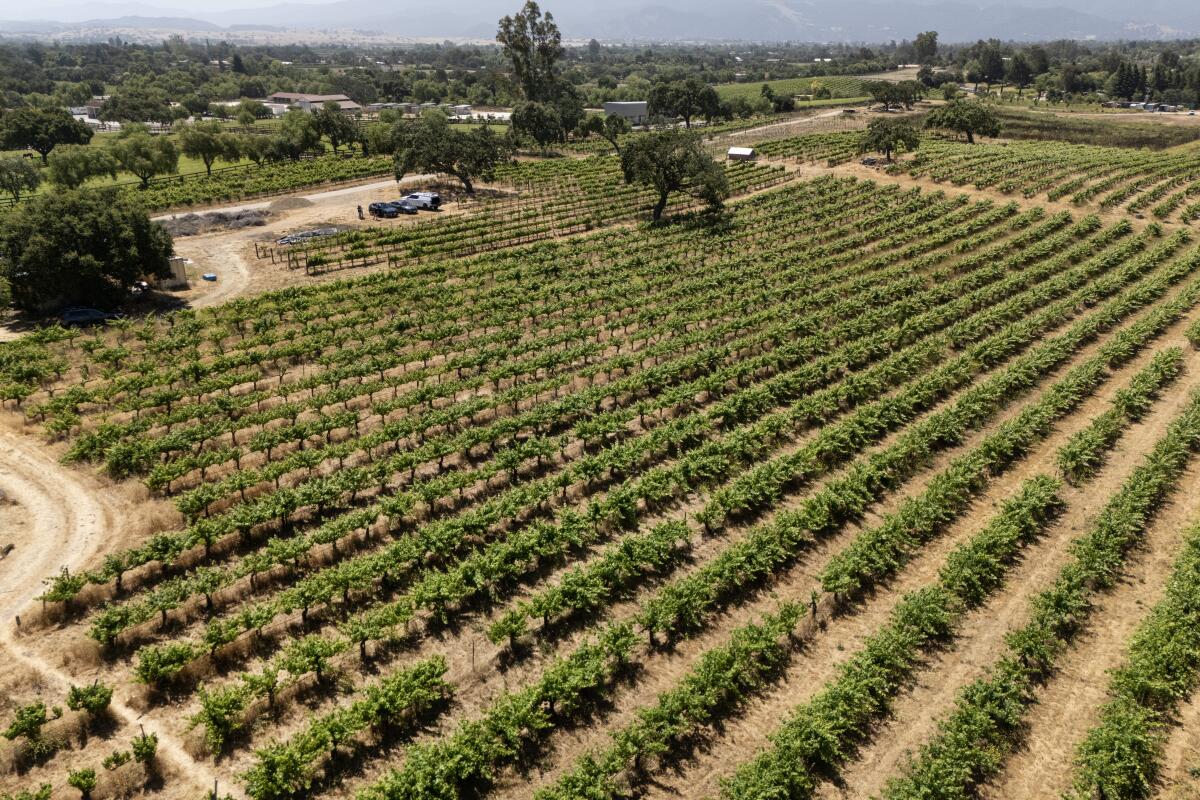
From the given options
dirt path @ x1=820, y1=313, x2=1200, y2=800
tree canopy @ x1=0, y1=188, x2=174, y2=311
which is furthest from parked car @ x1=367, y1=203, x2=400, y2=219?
dirt path @ x1=820, y1=313, x2=1200, y2=800

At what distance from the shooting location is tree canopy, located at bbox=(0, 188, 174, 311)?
43.8 metres

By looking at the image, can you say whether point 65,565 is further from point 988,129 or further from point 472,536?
point 988,129

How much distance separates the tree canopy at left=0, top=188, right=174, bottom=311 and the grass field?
20.8 feet

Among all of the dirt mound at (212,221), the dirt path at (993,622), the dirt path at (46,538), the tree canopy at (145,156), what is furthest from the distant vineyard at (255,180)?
the dirt path at (993,622)

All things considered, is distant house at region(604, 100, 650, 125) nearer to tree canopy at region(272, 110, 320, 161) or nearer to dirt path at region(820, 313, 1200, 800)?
tree canopy at region(272, 110, 320, 161)

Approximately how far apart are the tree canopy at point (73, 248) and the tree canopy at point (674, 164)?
41755 millimetres

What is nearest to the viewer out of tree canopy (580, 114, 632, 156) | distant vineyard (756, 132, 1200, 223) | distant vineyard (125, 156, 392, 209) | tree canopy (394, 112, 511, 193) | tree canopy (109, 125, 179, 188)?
distant vineyard (756, 132, 1200, 223)

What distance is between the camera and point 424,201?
76.8 m

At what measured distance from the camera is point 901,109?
154 m

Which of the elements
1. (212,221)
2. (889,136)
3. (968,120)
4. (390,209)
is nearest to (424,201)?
(390,209)

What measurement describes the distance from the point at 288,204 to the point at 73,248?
3570cm

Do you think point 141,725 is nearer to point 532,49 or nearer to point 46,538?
point 46,538

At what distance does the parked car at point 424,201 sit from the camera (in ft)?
250

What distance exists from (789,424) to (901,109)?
152111 mm
